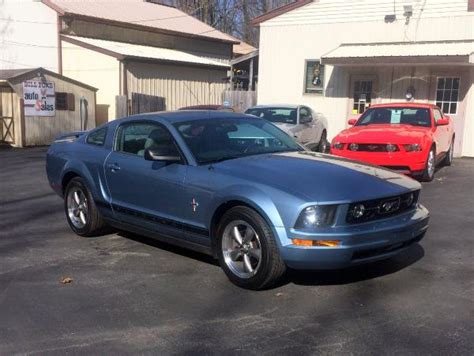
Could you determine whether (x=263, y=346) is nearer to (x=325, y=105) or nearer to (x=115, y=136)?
(x=115, y=136)

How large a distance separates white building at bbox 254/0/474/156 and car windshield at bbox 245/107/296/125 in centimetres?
298

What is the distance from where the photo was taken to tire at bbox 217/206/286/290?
4664 mm

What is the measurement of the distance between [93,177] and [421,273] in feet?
11.9

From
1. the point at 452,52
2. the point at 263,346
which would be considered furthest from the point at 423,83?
the point at 263,346

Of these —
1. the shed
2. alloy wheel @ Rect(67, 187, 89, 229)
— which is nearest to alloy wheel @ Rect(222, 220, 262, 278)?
alloy wheel @ Rect(67, 187, 89, 229)

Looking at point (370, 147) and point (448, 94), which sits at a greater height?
point (448, 94)

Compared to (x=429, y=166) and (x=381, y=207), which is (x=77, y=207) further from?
(x=429, y=166)

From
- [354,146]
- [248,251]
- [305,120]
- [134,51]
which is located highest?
[134,51]

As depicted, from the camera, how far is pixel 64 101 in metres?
19.7

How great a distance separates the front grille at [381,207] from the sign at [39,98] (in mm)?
15725

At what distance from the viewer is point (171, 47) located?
2809 cm

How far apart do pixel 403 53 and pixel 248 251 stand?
40.8ft

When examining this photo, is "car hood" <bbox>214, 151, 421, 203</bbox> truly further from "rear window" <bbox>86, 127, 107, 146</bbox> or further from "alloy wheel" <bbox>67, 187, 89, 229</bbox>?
"alloy wheel" <bbox>67, 187, 89, 229</bbox>

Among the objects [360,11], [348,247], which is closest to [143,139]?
[348,247]
